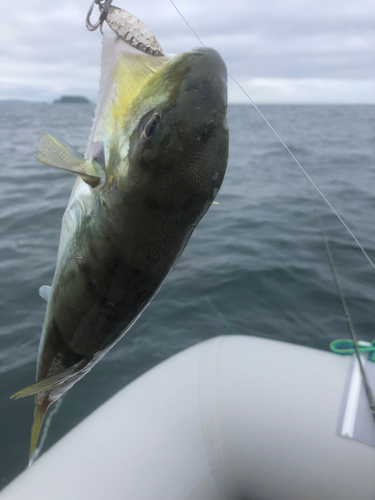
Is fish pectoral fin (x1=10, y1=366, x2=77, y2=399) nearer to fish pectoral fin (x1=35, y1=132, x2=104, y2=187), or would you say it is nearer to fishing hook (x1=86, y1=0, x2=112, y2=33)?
fish pectoral fin (x1=35, y1=132, x2=104, y2=187)

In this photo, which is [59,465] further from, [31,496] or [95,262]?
[95,262]

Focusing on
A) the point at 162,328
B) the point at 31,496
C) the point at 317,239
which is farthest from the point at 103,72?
the point at 317,239

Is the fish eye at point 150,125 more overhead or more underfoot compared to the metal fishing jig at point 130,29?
more underfoot

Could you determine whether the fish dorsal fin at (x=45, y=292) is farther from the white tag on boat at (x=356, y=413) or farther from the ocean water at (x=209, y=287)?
the ocean water at (x=209, y=287)

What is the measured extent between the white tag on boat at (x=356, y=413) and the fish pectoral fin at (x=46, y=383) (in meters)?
2.02

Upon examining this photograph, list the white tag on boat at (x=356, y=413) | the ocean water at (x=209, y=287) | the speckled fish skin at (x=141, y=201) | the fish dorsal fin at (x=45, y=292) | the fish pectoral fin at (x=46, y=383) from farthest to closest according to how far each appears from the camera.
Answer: the ocean water at (x=209, y=287) < the white tag on boat at (x=356, y=413) < the fish dorsal fin at (x=45, y=292) < the fish pectoral fin at (x=46, y=383) < the speckled fish skin at (x=141, y=201)

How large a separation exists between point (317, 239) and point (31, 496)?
257 inches

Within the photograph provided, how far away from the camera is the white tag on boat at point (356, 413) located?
2641 mm

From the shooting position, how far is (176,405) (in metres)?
2.96

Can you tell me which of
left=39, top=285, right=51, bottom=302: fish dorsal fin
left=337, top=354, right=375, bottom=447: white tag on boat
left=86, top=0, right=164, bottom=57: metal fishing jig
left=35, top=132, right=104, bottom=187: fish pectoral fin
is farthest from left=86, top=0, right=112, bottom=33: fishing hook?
left=337, top=354, right=375, bottom=447: white tag on boat

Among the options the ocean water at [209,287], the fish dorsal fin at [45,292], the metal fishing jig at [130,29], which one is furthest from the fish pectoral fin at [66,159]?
the ocean water at [209,287]

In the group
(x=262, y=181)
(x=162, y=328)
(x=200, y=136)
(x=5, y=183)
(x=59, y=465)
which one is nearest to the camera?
(x=200, y=136)

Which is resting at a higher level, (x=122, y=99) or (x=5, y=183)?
(x=122, y=99)

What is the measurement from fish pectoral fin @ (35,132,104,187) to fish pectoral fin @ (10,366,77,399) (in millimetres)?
647
